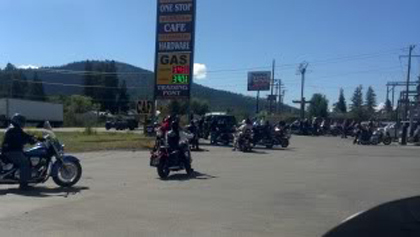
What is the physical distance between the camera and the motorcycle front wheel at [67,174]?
1398cm

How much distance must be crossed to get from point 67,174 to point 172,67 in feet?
74.3

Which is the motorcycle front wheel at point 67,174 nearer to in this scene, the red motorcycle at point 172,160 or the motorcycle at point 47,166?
the motorcycle at point 47,166

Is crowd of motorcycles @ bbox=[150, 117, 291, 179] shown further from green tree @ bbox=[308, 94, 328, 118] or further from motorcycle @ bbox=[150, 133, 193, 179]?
green tree @ bbox=[308, 94, 328, 118]

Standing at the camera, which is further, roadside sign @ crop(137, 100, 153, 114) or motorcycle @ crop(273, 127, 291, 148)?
roadside sign @ crop(137, 100, 153, 114)

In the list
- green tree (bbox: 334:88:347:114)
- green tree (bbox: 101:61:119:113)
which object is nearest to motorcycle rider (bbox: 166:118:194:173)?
green tree (bbox: 101:61:119:113)

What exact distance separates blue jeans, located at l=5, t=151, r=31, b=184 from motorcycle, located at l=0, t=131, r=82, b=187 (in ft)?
0.25

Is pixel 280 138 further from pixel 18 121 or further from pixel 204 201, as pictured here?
pixel 204 201

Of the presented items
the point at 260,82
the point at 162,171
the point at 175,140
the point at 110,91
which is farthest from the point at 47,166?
the point at 110,91

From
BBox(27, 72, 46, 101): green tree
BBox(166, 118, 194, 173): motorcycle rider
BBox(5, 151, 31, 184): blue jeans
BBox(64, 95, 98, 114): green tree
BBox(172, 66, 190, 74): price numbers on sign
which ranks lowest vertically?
BBox(5, 151, 31, 184): blue jeans

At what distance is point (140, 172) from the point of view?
18359 mm

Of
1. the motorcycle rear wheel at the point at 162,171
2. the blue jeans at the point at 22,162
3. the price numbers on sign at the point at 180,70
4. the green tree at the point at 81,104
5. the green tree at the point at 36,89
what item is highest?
the green tree at the point at 36,89

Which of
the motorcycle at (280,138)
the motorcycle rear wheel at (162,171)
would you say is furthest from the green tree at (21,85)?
the motorcycle rear wheel at (162,171)

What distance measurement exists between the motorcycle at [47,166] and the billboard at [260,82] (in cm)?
8683

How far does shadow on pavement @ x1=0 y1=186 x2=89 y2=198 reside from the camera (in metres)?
12.8
